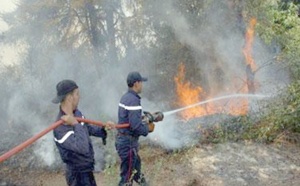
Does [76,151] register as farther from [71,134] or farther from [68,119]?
[68,119]

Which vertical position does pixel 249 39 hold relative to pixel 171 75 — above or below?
above

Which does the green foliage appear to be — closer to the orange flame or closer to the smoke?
the orange flame

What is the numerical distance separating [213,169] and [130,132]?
2532 millimetres

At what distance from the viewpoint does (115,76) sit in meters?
15.9

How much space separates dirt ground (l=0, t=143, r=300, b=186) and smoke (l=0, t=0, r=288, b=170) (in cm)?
53

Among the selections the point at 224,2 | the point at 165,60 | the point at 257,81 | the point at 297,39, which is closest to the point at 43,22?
the point at 165,60

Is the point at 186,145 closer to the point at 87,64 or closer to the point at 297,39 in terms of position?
the point at 297,39

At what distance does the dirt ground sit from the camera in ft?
22.8

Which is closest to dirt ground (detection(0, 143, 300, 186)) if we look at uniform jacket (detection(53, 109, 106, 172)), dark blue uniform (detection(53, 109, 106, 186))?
dark blue uniform (detection(53, 109, 106, 186))

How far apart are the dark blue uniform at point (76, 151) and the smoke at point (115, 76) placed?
4.43 m

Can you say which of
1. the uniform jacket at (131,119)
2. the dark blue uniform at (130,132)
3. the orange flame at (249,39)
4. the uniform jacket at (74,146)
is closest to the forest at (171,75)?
the orange flame at (249,39)

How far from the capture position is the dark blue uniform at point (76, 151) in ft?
14.1

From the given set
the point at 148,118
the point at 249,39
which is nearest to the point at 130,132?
the point at 148,118

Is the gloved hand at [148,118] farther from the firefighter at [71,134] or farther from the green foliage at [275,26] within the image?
the green foliage at [275,26]
